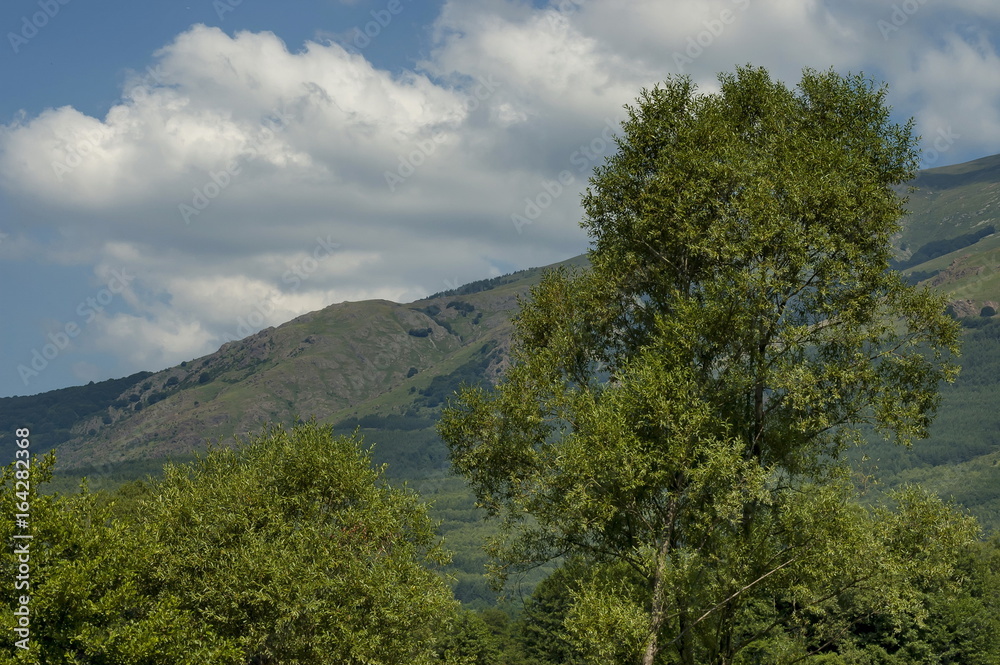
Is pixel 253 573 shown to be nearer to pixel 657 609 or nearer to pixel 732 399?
pixel 657 609

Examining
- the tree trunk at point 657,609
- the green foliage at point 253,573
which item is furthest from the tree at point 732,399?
the green foliage at point 253,573

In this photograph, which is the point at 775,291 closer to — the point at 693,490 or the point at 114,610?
the point at 693,490

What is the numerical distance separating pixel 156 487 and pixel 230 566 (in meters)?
18.6

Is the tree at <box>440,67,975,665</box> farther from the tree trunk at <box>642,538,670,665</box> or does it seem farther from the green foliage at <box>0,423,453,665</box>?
the green foliage at <box>0,423,453,665</box>

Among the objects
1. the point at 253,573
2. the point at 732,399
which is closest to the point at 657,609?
the point at 732,399

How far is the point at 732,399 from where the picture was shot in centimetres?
2675

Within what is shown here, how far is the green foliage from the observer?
29.0 m

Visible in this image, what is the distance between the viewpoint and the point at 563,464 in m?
24.9

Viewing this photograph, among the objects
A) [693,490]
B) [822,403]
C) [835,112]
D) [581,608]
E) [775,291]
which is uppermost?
[835,112]

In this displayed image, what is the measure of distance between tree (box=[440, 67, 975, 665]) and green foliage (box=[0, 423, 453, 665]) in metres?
6.72

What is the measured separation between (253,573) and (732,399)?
20.0 metres

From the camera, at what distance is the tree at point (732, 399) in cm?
2394

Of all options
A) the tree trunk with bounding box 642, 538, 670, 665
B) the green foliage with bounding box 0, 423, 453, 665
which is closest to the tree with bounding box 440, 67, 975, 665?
the tree trunk with bounding box 642, 538, 670, 665

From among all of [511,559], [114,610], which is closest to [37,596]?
[114,610]
